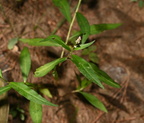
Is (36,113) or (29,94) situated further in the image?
(36,113)

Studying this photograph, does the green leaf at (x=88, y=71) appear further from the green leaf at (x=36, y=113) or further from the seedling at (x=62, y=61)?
the green leaf at (x=36, y=113)

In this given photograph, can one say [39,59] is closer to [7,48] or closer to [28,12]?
[7,48]

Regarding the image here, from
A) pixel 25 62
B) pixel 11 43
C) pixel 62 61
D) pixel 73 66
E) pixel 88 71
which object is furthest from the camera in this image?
pixel 73 66

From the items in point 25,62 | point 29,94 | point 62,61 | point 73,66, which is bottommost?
point 73,66

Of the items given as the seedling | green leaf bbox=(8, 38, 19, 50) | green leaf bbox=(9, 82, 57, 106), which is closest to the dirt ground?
green leaf bbox=(8, 38, 19, 50)

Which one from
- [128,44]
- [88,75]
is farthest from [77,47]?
[128,44]

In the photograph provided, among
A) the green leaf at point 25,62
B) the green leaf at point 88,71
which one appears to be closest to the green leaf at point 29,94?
the green leaf at point 88,71

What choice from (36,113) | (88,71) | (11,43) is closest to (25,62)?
(11,43)

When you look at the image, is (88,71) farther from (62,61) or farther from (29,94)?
(29,94)

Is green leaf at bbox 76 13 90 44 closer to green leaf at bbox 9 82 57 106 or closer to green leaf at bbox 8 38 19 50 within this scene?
green leaf at bbox 9 82 57 106
